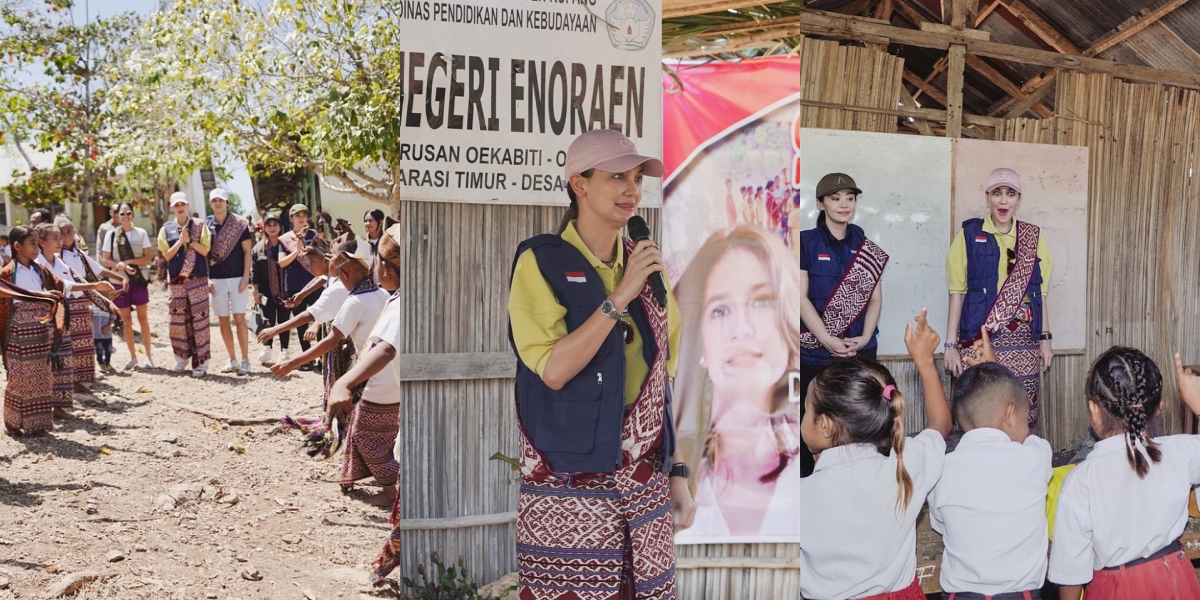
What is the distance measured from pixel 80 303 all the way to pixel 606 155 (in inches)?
264

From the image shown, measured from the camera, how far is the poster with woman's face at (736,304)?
3.75 m

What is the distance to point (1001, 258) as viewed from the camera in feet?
16.9

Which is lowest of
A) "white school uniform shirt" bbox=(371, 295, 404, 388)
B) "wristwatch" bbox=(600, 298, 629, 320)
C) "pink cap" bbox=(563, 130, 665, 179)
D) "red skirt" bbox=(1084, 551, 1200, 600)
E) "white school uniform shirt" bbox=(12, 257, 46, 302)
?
"red skirt" bbox=(1084, 551, 1200, 600)

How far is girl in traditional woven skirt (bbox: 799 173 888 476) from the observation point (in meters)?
4.61

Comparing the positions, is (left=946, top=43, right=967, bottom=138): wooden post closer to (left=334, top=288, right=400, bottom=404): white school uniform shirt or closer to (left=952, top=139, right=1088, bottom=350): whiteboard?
(left=952, top=139, right=1088, bottom=350): whiteboard

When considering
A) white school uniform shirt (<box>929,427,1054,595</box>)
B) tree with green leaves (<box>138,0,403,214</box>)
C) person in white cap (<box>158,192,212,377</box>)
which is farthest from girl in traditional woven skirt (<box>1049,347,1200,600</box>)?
person in white cap (<box>158,192,212,377</box>)

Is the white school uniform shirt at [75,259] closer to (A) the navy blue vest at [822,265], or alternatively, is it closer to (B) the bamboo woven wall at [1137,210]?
(A) the navy blue vest at [822,265]

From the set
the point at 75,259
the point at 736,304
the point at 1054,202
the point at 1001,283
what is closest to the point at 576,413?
the point at 736,304

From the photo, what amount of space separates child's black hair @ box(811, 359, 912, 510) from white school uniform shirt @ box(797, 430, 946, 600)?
0.03 metres

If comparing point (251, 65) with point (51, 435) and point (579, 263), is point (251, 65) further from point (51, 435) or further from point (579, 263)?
point (579, 263)

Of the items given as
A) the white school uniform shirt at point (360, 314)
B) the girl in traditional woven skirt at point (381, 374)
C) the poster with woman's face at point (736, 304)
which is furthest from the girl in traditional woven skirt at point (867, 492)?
the white school uniform shirt at point (360, 314)

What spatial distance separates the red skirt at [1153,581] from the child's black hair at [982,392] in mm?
805

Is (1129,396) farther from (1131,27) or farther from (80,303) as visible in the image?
(80,303)

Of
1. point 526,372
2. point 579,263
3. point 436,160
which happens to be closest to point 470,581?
point 526,372
